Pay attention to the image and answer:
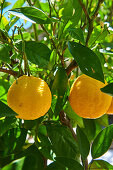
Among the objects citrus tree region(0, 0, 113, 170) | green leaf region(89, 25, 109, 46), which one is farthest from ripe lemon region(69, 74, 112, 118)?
green leaf region(89, 25, 109, 46)

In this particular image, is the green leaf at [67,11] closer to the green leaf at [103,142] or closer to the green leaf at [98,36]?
the green leaf at [98,36]

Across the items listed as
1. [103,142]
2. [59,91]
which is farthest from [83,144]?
[59,91]

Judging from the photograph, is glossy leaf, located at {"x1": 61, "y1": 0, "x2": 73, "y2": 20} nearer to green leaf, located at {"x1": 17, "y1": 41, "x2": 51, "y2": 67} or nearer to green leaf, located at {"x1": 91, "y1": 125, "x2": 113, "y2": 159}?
green leaf, located at {"x1": 17, "y1": 41, "x2": 51, "y2": 67}

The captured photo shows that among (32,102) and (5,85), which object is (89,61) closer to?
(32,102)

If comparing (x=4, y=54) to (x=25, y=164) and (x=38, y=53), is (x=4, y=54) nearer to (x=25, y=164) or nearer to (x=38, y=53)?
(x=38, y=53)

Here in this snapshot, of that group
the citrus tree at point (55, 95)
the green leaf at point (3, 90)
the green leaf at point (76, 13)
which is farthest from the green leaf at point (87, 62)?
the green leaf at point (3, 90)

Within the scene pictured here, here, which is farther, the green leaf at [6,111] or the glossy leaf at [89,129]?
the glossy leaf at [89,129]
